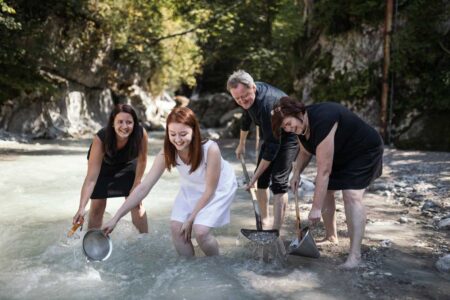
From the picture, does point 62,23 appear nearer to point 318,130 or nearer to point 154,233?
point 154,233

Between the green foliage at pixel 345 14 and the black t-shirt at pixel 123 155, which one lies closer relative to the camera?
the black t-shirt at pixel 123 155

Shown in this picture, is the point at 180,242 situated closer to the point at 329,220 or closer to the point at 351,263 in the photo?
the point at 351,263

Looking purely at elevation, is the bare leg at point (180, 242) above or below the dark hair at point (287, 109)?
below

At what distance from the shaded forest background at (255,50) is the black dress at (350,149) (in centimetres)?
805

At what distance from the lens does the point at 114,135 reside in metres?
4.07

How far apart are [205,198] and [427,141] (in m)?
9.15

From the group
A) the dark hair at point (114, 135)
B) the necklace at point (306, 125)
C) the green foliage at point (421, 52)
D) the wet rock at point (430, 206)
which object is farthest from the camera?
the green foliage at point (421, 52)

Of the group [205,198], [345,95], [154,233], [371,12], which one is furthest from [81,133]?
[205,198]

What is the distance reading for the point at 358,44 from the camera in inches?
540

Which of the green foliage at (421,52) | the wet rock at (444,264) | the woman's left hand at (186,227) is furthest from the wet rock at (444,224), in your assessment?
the green foliage at (421,52)

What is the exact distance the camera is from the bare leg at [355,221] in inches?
148

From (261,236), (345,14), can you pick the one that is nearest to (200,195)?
(261,236)

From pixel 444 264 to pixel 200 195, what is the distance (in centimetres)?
209

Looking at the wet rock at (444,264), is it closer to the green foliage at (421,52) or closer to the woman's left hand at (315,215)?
the woman's left hand at (315,215)
